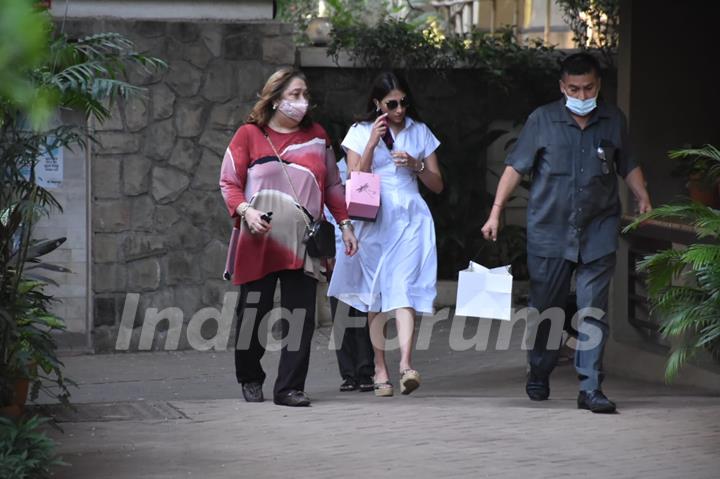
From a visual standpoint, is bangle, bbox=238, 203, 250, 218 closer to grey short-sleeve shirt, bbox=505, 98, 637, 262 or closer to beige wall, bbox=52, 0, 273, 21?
grey short-sleeve shirt, bbox=505, 98, 637, 262

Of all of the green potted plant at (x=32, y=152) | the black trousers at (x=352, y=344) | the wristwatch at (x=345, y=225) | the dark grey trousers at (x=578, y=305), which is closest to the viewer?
the green potted plant at (x=32, y=152)

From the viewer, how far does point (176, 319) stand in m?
10.9

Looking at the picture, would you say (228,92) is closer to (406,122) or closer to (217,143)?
(217,143)

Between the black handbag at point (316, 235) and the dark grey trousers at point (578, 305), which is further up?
the black handbag at point (316, 235)

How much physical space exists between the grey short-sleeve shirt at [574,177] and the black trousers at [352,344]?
133cm

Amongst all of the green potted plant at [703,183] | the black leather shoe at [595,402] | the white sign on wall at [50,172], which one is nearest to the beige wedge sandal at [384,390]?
the black leather shoe at [595,402]

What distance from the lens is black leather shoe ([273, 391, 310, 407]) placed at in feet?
24.9

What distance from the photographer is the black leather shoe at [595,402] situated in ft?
24.2

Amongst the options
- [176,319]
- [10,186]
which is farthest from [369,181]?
[176,319]

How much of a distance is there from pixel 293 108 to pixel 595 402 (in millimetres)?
2328

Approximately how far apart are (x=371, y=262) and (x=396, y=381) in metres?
1.20

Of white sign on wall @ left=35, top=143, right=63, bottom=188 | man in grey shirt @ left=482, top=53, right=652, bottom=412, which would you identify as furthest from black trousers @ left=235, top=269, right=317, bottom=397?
white sign on wall @ left=35, top=143, right=63, bottom=188

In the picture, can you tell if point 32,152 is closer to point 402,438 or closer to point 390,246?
point 402,438

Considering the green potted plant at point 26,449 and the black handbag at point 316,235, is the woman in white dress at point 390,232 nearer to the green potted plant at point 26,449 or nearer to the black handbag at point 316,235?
the black handbag at point 316,235
